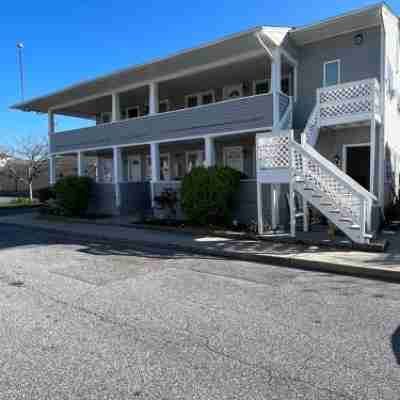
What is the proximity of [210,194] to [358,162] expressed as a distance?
542 cm

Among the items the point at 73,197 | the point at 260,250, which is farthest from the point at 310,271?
the point at 73,197

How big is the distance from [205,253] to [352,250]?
10.9 ft

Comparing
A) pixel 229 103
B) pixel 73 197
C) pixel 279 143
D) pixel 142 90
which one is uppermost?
pixel 142 90

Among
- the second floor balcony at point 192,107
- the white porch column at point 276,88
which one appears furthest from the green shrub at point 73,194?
the white porch column at point 276,88

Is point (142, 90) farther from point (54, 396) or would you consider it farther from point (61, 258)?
point (54, 396)

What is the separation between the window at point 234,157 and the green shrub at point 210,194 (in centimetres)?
429

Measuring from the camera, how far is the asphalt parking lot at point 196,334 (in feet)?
8.29

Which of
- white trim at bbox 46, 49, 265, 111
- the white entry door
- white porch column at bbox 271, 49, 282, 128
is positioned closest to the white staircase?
white porch column at bbox 271, 49, 282, 128

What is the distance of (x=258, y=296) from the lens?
4.61m

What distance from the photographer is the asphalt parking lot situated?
2.53 m

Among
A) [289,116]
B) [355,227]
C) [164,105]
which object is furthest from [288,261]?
[164,105]

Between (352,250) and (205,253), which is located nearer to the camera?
(352,250)

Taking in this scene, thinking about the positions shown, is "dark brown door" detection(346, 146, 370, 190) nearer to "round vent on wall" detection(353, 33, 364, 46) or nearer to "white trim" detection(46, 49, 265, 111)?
"round vent on wall" detection(353, 33, 364, 46)

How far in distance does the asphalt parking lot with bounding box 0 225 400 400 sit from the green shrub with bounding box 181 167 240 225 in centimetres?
390
